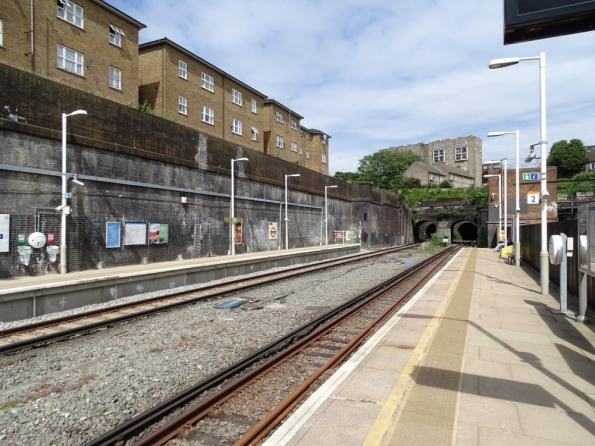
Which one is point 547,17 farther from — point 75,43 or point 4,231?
point 75,43

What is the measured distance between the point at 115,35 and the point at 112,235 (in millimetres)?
14639

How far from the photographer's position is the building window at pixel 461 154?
11862 cm

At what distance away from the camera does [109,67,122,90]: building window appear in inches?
963

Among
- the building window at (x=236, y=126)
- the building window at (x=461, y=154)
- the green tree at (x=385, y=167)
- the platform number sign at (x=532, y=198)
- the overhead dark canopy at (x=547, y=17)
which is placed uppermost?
the building window at (x=461, y=154)

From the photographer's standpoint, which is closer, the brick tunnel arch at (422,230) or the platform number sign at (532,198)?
the platform number sign at (532,198)

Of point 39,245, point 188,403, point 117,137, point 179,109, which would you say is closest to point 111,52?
point 179,109

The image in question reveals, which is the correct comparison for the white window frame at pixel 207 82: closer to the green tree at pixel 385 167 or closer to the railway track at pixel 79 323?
the railway track at pixel 79 323

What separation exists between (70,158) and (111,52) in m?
12.3

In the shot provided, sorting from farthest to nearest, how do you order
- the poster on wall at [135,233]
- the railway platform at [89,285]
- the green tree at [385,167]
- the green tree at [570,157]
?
1. the green tree at [385,167]
2. the green tree at [570,157]
3. the poster on wall at [135,233]
4. the railway platform at [89,285]

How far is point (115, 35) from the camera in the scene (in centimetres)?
2452

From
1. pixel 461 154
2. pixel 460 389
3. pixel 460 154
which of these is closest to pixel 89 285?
pixel 460 389

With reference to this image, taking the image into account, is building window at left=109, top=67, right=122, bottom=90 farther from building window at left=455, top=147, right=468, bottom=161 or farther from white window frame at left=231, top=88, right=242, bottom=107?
building window at left=455, top=147, right=468, bottom=161

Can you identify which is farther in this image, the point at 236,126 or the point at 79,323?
the point at 236,126

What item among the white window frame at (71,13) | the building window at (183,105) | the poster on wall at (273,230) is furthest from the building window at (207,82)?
the poster on wall at (273,230)
